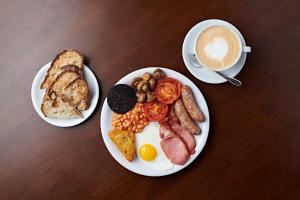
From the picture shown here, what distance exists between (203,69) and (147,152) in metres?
0.40

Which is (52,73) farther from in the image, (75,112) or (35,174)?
(35,174)

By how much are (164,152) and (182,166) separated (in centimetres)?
9

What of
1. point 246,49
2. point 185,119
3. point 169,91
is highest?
point 246,49

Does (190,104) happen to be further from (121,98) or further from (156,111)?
(121,98)

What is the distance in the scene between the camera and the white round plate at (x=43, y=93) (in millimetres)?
1715

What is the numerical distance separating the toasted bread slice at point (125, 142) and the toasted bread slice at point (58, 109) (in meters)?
0.17

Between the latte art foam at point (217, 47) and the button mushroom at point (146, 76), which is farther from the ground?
A: the latte art foam at point (217, 47)

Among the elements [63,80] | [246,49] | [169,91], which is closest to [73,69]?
[63,80]

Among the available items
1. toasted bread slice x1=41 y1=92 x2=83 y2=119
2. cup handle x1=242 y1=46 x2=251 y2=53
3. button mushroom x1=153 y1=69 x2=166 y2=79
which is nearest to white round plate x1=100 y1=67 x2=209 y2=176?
button mushroom x1=153 y1=69 x2=166 y2=79

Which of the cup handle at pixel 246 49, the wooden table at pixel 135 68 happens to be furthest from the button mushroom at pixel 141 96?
the cup handle at pixel 246 49

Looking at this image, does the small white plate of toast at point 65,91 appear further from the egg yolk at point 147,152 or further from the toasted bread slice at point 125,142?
the egg yolk at point 147,152

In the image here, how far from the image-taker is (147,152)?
5.51ft

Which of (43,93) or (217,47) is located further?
(43,93)

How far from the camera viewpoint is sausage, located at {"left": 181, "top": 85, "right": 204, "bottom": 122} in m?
1.65
